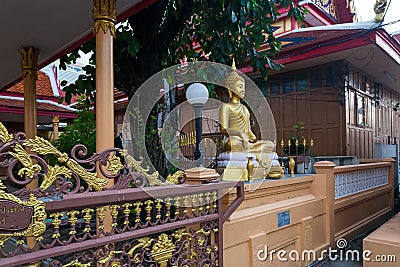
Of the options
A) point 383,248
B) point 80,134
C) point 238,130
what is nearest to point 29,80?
point 80,134

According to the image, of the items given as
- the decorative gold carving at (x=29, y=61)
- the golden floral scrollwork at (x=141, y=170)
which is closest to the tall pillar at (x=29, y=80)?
the decorative gold carving at (x=29, y=61)

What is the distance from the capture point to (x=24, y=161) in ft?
5.28

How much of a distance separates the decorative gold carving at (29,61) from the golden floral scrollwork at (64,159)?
3554 mm

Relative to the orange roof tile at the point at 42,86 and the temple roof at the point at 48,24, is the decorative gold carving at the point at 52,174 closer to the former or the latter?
the temple roof at the point at 48,24

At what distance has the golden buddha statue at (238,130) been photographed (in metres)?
3.77

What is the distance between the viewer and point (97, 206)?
1882 millimetres

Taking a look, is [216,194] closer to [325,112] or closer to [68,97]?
[68,97]

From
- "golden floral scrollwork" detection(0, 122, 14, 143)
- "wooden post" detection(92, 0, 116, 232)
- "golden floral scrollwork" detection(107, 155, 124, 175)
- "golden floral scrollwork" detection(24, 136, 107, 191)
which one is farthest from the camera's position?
"wooden post" detection(92, 0, 116, 232)

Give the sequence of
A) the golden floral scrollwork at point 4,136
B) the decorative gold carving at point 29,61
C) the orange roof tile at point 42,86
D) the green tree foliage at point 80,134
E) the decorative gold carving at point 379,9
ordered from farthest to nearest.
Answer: the orange roof tile at point 42,86 < the decorative gold carving at point 379,9 < the green tree foliage at point 80,134 < the decorative gold carving at point 29,61 < the golden floral scrollwork at point 4,136

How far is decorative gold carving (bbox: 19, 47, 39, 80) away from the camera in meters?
4.74

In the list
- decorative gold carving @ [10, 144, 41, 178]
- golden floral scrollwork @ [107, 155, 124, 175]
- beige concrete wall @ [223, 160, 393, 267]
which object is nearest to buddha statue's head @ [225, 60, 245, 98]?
beige concrete wall @ [223, 160, 393, 267]

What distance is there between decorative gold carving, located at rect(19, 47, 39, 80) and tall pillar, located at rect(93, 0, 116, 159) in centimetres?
221

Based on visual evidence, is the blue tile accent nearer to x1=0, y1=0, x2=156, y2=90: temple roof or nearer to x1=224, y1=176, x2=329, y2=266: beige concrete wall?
x1=224, y1=176, x2=329, y2=266: beige concrete wall

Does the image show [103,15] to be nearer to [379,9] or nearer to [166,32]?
[166,32]
